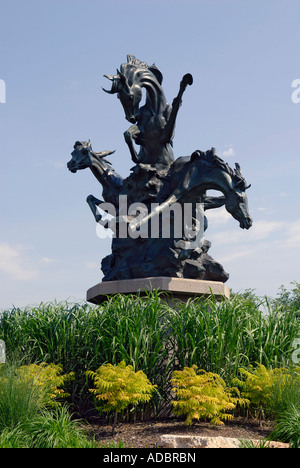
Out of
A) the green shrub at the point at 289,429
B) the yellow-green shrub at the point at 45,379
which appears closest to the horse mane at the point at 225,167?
the yellow-green shrub at the point at 45,379

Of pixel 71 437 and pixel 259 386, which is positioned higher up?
pixel 259 386

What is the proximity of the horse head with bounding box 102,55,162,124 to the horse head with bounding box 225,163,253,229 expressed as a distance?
2.48 metres

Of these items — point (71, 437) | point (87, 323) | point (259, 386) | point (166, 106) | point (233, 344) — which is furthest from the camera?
point (166, 106)

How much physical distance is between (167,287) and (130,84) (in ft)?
14.1

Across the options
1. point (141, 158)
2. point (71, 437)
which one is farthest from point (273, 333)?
point (141, 158)

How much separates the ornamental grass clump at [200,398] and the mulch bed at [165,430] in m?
0.12

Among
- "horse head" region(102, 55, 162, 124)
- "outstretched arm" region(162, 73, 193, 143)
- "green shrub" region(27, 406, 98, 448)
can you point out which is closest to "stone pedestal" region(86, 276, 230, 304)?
"outstretched arm" region(162, 73, 193, 143)

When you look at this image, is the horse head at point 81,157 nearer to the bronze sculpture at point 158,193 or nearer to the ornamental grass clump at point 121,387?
the bronze sculpture at point 158,193

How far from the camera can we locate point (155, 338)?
7418 millimetres

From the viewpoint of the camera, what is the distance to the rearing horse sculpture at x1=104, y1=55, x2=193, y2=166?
11453mm

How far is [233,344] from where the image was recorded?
23.6 ft

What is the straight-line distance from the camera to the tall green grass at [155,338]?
722 centimetres

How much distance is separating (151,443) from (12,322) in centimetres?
344
